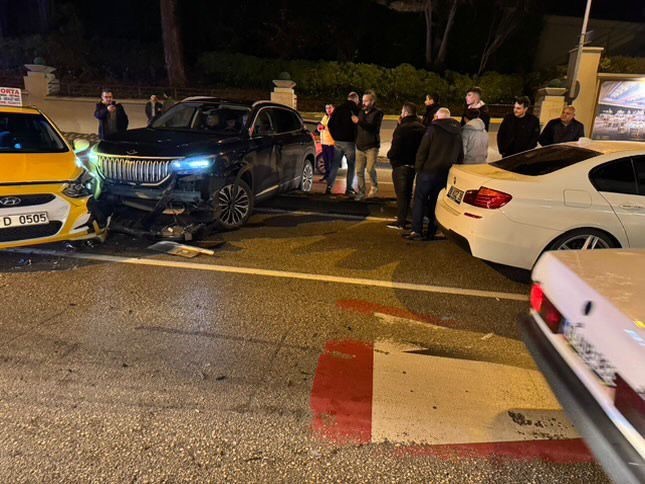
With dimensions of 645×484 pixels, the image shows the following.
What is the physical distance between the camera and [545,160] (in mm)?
5523

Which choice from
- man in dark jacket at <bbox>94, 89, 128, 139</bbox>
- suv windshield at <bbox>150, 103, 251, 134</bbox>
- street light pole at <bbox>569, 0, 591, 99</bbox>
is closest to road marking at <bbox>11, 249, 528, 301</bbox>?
suv windshield at <bbox>150, 103, 251, 134</bbox>

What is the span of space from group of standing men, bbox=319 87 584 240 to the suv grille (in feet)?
9.95

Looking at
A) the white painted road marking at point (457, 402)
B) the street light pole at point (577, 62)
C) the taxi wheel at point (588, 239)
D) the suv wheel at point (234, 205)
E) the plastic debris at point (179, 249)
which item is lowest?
the white painted road marking at point (457, 402)

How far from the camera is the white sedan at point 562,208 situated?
498 cm

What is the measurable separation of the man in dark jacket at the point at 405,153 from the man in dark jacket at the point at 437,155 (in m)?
0.57

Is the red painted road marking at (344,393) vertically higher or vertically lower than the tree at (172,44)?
lower

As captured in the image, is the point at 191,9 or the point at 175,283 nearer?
the point at 175,283

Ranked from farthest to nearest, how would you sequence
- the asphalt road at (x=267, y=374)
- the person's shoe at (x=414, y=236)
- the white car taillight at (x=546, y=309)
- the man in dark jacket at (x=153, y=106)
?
the man in dark jacket at (x=153, y=106), the person's shoe at (x=414, y=236), the white car taillight at (x=546, y=309), the asphalt road at (x=267, y=374)

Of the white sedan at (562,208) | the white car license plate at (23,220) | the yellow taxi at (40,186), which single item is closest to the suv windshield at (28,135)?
the yellow taxi at (40,186)

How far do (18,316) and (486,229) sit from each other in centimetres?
425

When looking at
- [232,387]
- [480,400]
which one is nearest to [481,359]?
[480,400]

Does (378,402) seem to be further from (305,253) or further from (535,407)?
(305,253)

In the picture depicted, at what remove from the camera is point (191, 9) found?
2061cm

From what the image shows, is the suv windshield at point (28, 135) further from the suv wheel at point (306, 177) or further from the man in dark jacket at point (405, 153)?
the man in dark jacket at point (405, 153)
